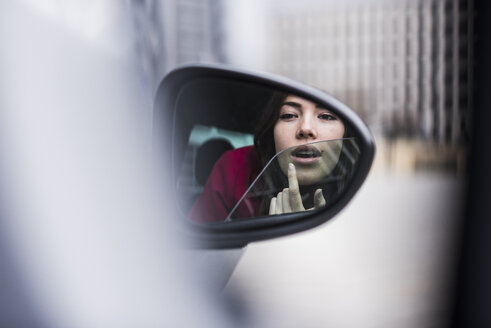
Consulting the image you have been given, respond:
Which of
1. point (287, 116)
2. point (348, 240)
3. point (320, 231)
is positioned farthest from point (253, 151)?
point (320, 231)

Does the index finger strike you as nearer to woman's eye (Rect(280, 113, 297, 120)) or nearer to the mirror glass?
the mirror glass

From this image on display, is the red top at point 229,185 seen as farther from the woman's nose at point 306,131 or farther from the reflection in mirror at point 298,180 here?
the woman's nose at point 306,131

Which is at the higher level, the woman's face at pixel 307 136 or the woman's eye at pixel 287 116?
the woman's eye at pixel 287 116

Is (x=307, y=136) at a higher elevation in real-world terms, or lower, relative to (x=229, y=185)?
higher

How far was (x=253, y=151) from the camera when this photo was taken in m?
1.02

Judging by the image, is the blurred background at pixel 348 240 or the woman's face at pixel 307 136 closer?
the woman's face at pixel 307 136

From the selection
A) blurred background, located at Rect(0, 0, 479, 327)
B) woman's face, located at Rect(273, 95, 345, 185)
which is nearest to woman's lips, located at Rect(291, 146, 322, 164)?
woman's face, located at Rect(273, 95, 345, 185)

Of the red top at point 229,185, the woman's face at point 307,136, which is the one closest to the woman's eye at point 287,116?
the woman's face at point 307,136

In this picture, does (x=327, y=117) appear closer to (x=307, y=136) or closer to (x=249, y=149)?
(x=307, y=136)

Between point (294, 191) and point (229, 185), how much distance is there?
0.16 meters

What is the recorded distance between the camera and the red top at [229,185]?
1028mm

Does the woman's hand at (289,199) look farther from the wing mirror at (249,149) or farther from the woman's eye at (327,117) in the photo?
the woman's eye at (327,117)

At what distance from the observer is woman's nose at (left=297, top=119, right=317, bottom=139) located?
99cm

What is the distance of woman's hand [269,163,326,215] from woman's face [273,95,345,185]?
0.6 inches
